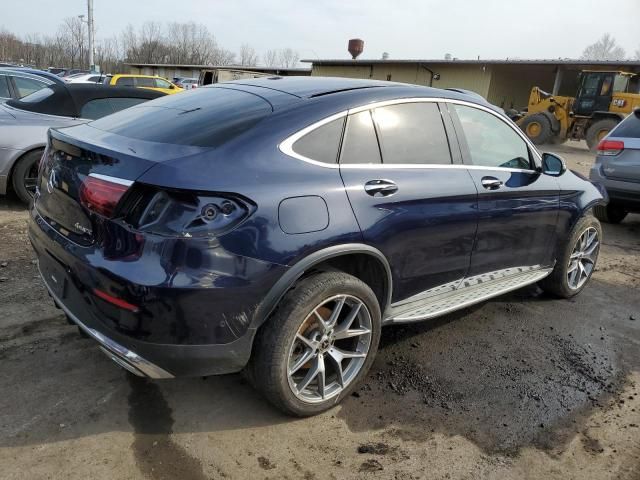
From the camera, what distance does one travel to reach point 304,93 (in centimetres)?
298

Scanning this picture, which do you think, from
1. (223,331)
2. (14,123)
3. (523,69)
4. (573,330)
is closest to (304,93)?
(223,331)

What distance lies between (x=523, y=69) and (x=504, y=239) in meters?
35.5

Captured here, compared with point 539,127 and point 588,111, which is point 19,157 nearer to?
point 539,127

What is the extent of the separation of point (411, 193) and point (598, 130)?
18310mm

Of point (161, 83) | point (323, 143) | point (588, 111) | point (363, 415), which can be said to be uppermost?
point (588, 111)

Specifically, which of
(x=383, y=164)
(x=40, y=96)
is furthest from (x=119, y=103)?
(x=383, y=164)

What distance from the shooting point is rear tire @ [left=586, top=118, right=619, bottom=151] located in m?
18.3

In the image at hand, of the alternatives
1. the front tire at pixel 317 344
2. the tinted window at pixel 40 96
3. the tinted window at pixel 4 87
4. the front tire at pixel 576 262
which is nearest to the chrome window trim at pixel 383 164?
the front tire at pixel 317 344

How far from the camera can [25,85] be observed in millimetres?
8461

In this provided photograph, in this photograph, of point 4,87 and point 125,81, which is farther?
point 125,81

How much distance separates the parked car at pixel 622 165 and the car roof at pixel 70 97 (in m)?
6.15

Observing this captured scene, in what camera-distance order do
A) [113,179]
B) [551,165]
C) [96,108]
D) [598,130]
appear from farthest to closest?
[598,130] < [96,108] < [551,165] < [113,179]

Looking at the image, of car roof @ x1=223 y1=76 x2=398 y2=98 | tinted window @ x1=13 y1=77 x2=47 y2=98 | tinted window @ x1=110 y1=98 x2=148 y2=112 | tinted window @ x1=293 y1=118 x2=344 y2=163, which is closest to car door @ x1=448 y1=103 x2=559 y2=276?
car roof @ x1=223 y1=76 x2=398 y2=98

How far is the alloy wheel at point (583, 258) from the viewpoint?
4648 millimetres
